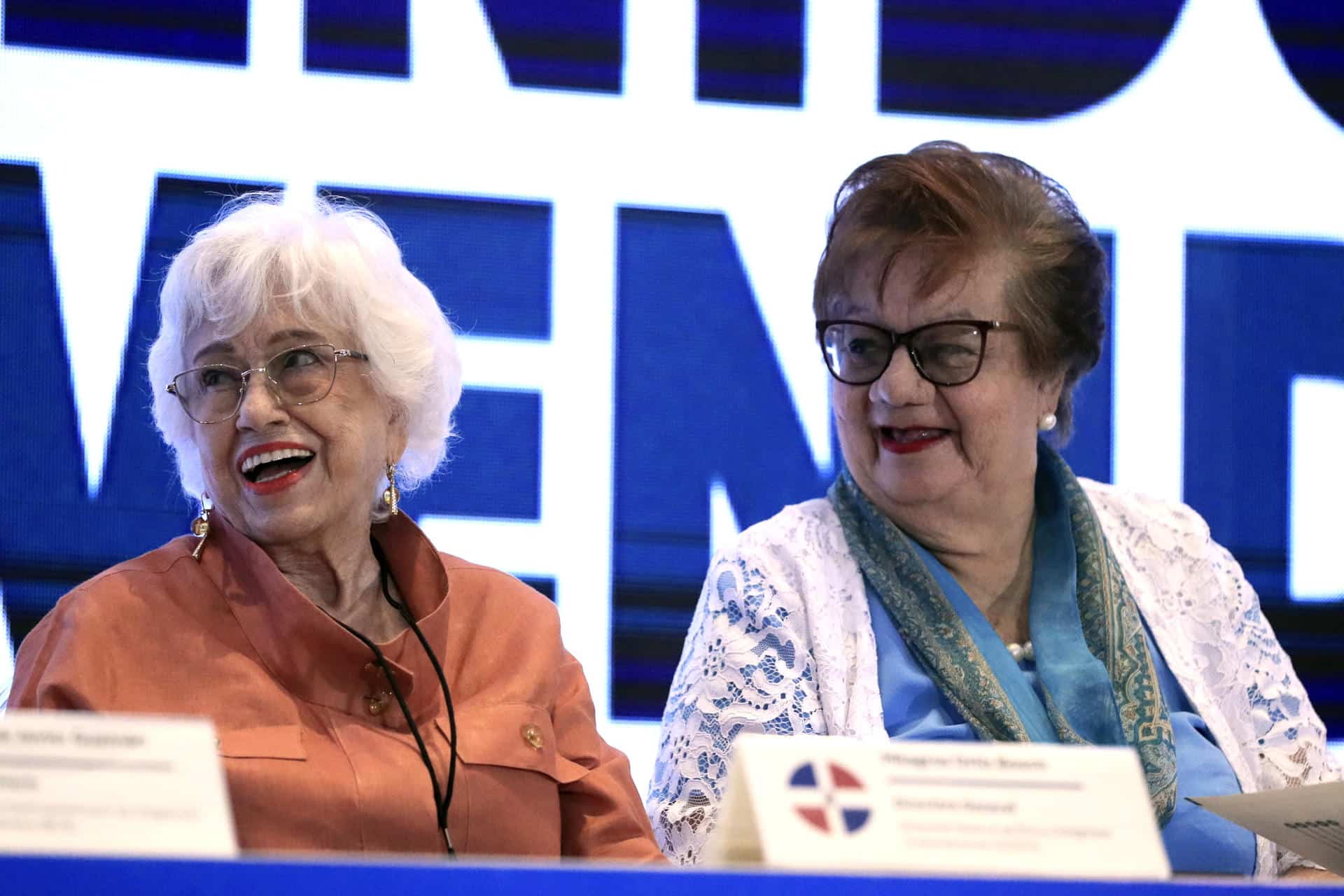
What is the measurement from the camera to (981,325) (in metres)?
2.33

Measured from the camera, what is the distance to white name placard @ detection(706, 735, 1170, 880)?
3.57 ft

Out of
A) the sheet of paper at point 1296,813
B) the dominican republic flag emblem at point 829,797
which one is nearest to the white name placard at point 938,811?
the dominican republic flag emblem at point 829,797

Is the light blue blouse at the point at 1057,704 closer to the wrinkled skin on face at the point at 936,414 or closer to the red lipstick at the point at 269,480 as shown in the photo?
the wrinkled skin on face at the point at 936,414

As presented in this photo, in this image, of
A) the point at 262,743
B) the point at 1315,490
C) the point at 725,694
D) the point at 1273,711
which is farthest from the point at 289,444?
the point at 1315,490

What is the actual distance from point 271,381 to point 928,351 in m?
0.98

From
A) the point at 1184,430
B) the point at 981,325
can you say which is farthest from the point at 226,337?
the point at 1184,430

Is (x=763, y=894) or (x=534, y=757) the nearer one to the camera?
(x=763, y=894)

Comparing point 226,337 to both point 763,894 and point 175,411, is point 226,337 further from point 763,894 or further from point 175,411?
point 763,894

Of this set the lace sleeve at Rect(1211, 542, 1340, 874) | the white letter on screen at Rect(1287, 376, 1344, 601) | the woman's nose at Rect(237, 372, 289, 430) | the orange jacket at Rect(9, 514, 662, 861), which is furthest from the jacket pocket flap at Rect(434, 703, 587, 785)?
the white letter on screen at Rect(1287, 376, 1344, 601)

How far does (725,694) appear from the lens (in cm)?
213

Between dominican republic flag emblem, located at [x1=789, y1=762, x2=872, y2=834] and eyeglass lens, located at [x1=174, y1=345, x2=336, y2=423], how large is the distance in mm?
1164

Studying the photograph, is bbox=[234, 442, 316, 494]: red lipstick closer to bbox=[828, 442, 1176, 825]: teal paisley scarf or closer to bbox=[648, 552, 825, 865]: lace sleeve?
bbox=[648, 552, 825, 865]: lace sleeve

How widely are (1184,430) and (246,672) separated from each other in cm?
204

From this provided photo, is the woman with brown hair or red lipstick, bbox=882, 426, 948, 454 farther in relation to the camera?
red lipstick, bbox=882, 426, 948, 454
